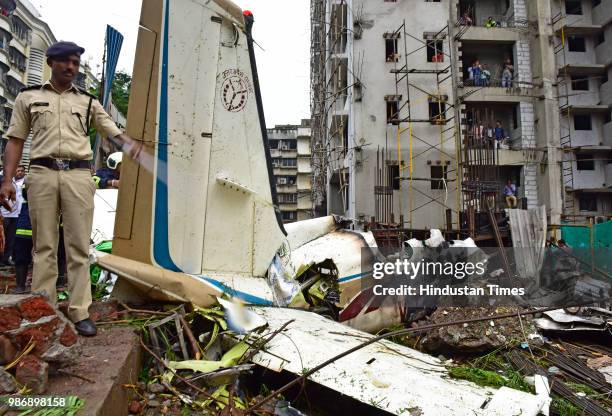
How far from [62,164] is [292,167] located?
53.0 meters

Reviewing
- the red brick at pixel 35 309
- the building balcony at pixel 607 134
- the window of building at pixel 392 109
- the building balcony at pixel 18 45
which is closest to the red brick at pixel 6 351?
the red brick at pixel 35 309

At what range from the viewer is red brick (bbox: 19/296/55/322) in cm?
Result: 188

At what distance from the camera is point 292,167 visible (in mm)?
55344

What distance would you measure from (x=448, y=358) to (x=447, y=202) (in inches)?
595

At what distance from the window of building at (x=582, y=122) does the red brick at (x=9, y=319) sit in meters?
27.7


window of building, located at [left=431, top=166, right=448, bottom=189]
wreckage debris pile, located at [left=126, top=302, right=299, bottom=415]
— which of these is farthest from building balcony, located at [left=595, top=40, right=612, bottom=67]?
wreckage debris pile, located at [left=126, top=302, right=299, bottom=415]

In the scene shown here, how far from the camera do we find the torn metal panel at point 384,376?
2.27 metres

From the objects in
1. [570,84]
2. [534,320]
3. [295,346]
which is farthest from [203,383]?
[570,84]

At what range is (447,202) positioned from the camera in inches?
738

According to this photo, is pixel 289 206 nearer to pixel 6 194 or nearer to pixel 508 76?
pixel 508 76

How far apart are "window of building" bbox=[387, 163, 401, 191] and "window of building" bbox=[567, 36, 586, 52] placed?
14.2 m

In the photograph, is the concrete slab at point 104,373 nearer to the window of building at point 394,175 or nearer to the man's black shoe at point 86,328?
the man's black shoe at point 86,328

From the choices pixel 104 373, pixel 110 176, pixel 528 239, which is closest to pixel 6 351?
pixel 104 373

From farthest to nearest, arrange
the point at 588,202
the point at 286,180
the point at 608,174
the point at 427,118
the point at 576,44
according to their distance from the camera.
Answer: the point at 286,180 → the point at 576,44 → the point at 588,202 → the point at 608,174 → the point at 427,118
